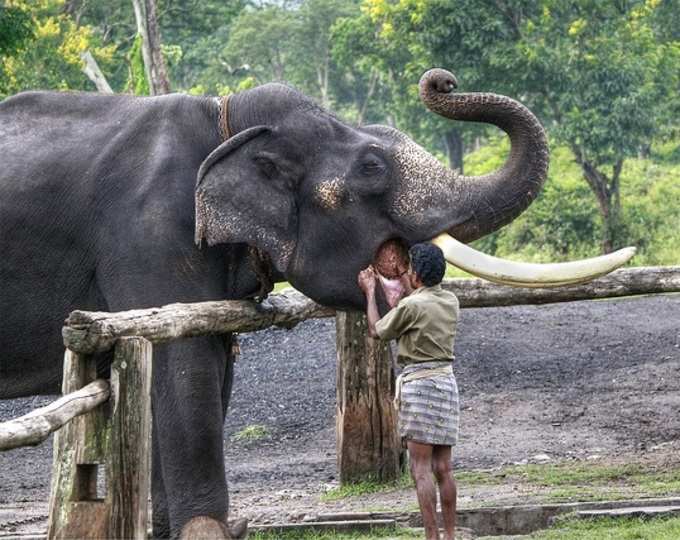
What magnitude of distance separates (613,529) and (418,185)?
200 centimetres

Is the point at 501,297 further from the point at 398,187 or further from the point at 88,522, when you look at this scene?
the point at 88,522

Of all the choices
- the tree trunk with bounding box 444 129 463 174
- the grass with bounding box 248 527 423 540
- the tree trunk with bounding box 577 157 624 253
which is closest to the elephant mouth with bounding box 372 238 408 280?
the grass with bounding box 248 527 423 540

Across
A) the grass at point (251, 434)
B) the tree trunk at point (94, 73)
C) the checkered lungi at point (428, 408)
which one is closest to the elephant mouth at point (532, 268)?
the checkered lungi at point (428, 408)

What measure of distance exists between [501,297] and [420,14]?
18541 mm

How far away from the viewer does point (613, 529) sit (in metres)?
7.62

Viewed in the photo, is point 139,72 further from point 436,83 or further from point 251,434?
point 436,83

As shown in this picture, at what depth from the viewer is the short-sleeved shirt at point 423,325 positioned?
259 inches

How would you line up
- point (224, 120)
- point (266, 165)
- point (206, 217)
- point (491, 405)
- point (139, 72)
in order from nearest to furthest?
point (206, 217) → point (266, 165) → point (224, 120) → point (491, 405) → point (139, 72)

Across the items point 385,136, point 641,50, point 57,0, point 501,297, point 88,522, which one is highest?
point 57,0

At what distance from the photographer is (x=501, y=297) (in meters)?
9.31

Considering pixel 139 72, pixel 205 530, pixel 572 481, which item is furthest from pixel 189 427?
pixel 139 72

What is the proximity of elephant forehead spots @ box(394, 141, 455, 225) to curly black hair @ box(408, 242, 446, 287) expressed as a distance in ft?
1.52

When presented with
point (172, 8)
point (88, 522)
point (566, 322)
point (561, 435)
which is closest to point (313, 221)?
point (88, 522)

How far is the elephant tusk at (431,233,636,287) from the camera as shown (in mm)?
6719
